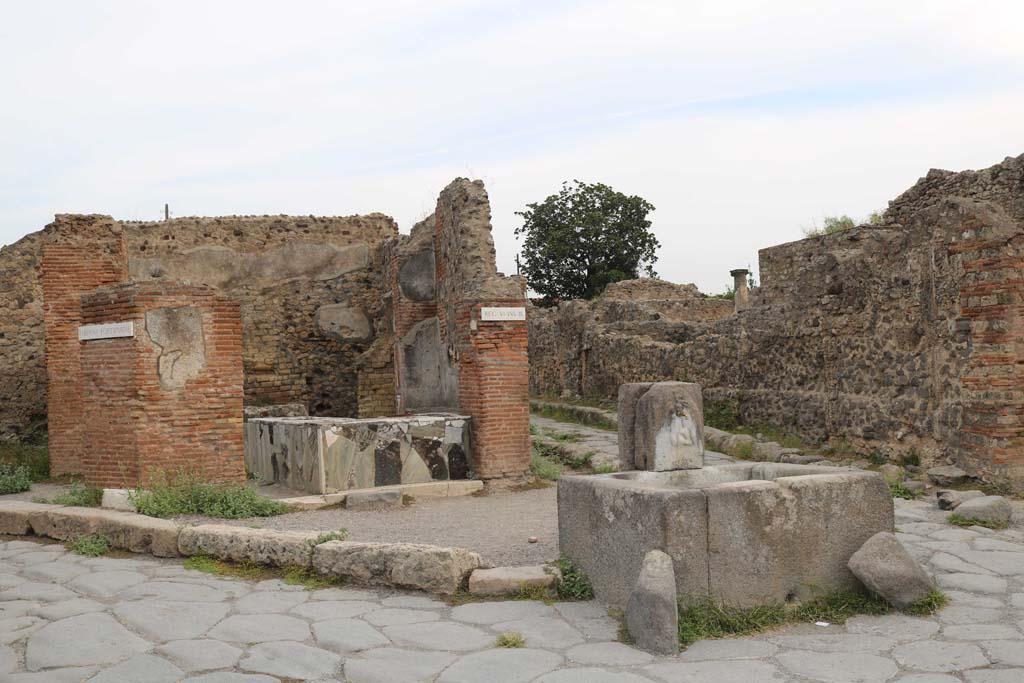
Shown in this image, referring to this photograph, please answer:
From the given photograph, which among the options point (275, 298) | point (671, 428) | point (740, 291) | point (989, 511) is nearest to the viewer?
point (671, 428)

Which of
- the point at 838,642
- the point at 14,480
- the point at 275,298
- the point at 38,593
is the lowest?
the point at 838,642

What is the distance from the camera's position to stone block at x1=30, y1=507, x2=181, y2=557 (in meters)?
6.78

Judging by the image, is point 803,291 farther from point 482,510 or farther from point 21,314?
point 21,314

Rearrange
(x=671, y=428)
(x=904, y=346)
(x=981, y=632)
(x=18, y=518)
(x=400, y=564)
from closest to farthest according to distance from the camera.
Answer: (x=981, y=632) → (x=400, y=564) → (x=671, y=428) → (x=18, y=518) → (x=904, y=346)

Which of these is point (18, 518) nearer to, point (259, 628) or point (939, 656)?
point (259, 628)

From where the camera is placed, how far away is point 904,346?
973cm

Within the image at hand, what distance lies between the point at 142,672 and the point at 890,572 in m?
3.90

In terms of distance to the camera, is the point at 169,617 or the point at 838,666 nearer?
the point at 838,666

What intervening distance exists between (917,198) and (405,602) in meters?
16.4

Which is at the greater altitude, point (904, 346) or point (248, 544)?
point (904, 346)

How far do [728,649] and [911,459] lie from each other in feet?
19.1

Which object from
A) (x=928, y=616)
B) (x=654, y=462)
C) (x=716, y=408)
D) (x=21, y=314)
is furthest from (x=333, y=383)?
(x=928, y=616)

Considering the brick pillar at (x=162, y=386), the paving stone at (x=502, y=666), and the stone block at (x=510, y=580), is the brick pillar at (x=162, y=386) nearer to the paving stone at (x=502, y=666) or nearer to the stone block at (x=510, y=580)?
the stone block at (x=510, y=580)

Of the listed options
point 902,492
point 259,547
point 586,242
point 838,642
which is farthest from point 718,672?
point 586,242
